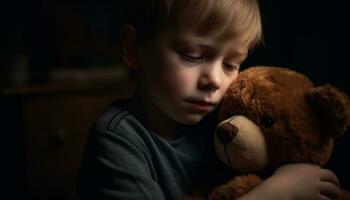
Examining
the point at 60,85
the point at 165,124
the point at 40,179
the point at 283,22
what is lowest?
the point at 40,179

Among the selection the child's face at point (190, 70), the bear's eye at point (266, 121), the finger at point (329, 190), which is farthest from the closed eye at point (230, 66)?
the finger at point (329, 190)

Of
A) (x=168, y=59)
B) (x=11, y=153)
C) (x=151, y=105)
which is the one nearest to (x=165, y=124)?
(x=151, y=105)

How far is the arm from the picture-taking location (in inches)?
26.1

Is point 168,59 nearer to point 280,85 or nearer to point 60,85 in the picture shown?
point 280,85

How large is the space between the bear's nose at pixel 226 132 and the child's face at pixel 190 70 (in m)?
0.08

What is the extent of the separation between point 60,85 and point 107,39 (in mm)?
346

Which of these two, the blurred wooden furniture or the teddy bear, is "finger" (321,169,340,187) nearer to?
the teddy bear

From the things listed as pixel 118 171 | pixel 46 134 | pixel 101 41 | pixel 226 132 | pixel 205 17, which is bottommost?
pixel 46 134

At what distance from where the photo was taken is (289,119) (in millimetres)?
625

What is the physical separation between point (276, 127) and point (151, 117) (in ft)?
0.80

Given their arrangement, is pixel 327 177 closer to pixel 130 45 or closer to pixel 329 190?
pixel 329 190

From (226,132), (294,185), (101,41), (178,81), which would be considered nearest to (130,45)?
(178,81)

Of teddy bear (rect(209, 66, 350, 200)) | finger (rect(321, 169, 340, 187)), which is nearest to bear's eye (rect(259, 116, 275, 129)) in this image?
teddy bear (rect(209, 66, 350, 200))

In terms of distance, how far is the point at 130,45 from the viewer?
76 cm
